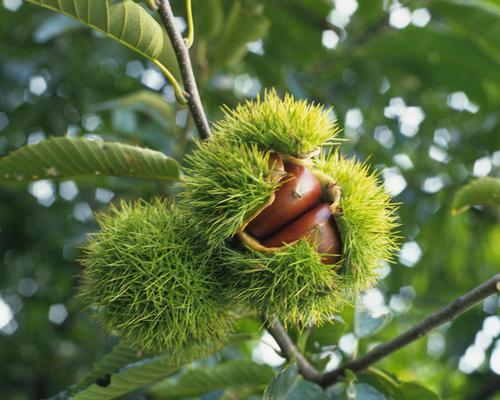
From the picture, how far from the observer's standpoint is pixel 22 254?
2977 millimetres

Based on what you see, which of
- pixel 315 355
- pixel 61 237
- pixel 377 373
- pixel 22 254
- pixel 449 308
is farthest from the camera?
pixel 22 254

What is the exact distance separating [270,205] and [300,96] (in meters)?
0.93

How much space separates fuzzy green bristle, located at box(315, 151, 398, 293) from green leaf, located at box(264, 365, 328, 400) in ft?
0.88

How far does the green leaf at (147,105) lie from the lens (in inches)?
87.6

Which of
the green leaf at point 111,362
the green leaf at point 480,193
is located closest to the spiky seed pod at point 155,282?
the green leaf at point 111,362

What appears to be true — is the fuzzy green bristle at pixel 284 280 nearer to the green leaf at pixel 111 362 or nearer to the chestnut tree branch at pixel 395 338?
the chestnut tree branch at pixel 395 338

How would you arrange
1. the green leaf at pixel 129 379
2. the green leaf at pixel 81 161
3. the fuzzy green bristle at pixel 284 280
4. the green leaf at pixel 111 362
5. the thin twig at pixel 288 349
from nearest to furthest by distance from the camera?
the fuzzy green bristle at pixel 284 280 → the green leaf at pixel 81 161 → the thin twig at pixel 288 349 → the green leaf at pixel 129 379 → the green leaf at pixel 111 362

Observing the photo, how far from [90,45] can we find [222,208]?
1961mm

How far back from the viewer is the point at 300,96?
2.06m

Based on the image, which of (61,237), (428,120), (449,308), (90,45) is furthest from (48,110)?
(449,308)

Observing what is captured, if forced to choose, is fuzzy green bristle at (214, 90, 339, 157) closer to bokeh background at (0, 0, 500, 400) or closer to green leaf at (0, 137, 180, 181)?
green leaf at (0, 137, 180, 181)

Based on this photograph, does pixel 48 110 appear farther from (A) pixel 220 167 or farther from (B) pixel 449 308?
(B) pixel 449 308

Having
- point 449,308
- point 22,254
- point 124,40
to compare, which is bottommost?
point 22,254

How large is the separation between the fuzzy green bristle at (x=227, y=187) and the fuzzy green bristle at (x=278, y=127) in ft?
0.08
